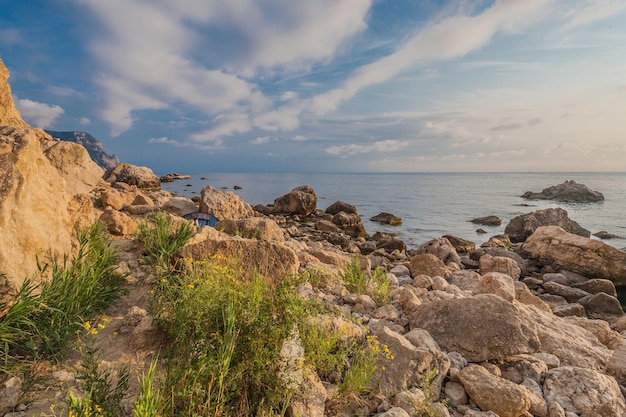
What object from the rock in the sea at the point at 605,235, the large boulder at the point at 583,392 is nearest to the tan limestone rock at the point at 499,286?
the large boulder at the point at 583,392

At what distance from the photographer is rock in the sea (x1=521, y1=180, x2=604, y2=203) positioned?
52.1m

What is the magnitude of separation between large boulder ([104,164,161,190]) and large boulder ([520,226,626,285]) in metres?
43.4

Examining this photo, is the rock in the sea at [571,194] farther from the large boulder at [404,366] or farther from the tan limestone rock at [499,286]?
the large boulder at [404,366]

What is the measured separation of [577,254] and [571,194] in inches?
1966

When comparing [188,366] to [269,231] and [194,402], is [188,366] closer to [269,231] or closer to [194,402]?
[194,402]

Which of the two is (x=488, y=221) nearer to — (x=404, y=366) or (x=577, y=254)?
(x=577, y=254)

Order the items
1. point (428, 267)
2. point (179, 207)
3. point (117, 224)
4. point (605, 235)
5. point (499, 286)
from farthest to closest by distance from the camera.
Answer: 1. point (605, 235)
2. point (179, 207)
3. point (428, 267)
4. point (117, 224)
5. point (499, 286)

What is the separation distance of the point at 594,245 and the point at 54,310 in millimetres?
19641

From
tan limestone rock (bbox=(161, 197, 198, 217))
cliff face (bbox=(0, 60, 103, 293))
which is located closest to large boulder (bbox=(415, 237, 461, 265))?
tan limestone rock (bbox=(161, 197, 198, 217))

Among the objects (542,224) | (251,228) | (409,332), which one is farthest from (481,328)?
(542,224)

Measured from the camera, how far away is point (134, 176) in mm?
43844

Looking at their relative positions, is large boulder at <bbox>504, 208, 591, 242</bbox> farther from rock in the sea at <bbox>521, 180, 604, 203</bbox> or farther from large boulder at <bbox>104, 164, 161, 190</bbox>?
large boulder at <bbox>104, 164, 161, 190</bbox>

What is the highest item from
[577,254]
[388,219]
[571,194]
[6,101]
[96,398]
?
[6,101]

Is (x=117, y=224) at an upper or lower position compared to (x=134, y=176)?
lower
